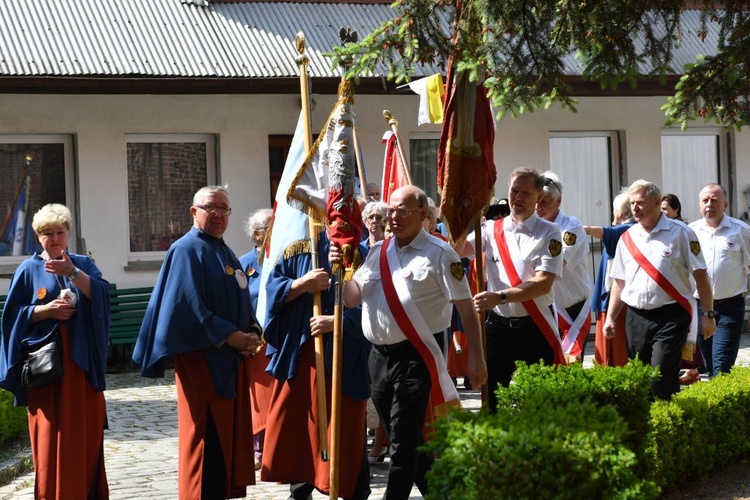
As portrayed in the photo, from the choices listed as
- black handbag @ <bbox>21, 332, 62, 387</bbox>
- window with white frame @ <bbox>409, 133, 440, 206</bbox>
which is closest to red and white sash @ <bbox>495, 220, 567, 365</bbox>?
black handbag @ <bbox>21, 332, 62, 387</bbox>

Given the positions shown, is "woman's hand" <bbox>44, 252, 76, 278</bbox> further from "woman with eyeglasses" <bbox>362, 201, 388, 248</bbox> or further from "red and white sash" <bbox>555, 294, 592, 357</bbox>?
"red and white sash" <bbox>555, 294, 592, 357</bbox>

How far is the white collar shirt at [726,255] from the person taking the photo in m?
12.3

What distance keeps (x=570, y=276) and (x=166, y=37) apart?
8.33 meters

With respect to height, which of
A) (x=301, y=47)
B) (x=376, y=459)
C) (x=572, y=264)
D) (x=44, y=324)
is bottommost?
(x=376, y=459)

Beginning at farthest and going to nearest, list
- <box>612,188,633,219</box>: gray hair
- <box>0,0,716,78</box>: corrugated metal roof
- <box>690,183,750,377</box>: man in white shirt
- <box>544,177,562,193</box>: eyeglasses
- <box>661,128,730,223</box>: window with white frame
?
<box>661,128,730,223</box>: window with white frame → <box>0,0,716,78</box>: corrugated metal roof → <box>690,183,750,377</box>: man in white shirt → <box>612,188,633,219</box>: gray hair → <box>544,177,562,193</box>: eyeglasses

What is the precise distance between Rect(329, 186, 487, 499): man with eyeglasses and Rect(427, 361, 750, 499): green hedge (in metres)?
0.50

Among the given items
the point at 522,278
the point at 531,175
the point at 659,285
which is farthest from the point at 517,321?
the point at 659,285

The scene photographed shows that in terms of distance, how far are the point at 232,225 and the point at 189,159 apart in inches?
42.2

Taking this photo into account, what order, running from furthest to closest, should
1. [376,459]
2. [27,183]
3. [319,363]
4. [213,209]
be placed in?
[27,183]
[376,459]
[319,363]
[213,209]

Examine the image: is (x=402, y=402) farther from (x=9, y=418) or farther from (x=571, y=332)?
(x=9, y=418)

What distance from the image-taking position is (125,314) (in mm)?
16438

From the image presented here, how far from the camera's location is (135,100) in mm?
16781

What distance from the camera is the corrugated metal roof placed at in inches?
625

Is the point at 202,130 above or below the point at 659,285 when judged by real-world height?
above
